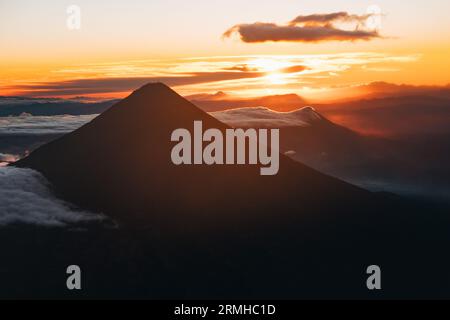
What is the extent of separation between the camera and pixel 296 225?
579 feet

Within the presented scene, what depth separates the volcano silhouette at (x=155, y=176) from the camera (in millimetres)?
173625

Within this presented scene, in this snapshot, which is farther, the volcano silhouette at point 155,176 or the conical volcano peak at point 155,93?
the conical volcano peak at point 155,93

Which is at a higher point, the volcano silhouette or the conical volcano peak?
the conical volcano peak

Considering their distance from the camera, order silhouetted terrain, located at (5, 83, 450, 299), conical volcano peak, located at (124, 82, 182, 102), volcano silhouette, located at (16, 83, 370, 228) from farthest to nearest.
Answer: conical volcano peak, located at (124, 82, 182, 102), volcano silhouette, located at (16, 83, 370, 228), silhouetted terrain, located at (5, 83, 450, 299)

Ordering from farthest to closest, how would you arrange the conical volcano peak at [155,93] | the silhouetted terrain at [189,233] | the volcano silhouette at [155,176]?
the conical volcano peak at [155,93], the volcano silhouette at [155,176], the silhouetted terrain at [189,233]

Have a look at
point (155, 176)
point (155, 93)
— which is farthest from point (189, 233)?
point (155, 93)

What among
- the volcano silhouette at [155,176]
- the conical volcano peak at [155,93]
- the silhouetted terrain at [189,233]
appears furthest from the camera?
the conical volcano peak at [155,93]

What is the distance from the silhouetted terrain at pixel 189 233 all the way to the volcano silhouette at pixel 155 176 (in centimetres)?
34

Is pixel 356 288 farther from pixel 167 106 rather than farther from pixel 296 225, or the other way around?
pixel 167 106

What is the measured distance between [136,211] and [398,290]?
78.7m

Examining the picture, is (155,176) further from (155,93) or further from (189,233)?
(155,93)

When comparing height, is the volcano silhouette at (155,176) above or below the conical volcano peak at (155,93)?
below

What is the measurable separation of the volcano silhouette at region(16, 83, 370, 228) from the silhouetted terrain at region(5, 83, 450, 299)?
1.11 feet

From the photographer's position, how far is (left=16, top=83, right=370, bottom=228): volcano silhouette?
174 meters
